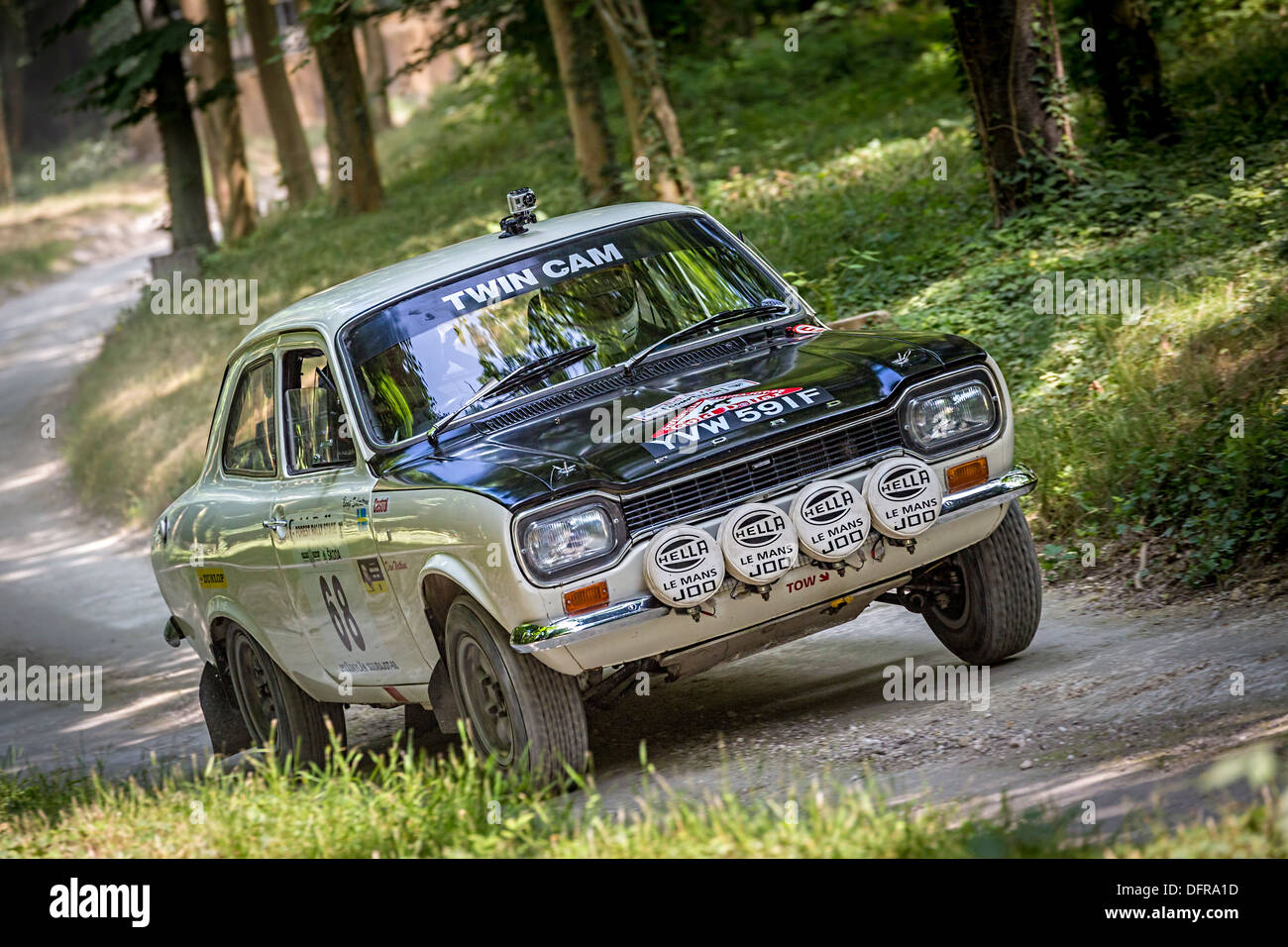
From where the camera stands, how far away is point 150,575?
43.3 ft

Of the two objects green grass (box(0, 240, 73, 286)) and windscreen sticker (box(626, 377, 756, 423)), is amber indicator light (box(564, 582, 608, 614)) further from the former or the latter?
green grass (box(0, 240, 73, 286))

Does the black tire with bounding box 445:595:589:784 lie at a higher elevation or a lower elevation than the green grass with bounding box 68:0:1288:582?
lower

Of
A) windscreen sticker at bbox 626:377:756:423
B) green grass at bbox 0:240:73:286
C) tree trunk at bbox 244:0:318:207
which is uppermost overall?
tree trunk at bbox 244:0:318:207

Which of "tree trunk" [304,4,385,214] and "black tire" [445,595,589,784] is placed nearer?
"black tire" [445,595,589,784]

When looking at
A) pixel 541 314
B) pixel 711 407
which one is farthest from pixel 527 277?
pixel 711 407

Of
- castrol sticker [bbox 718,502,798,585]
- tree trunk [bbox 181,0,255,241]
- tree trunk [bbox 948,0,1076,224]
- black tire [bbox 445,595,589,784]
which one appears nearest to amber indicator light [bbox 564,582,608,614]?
black tire [bbox 445,595,589,784]

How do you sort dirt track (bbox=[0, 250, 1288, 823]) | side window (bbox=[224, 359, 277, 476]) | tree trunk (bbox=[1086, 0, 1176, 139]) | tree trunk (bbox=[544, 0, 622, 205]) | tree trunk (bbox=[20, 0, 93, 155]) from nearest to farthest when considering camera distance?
1. dirt track (bbox=[0, 250, 1288, 823])
2. side window (bbox=[224, 359, 277, 476])
3. tree trunk (bbox=[1086, 0, 1176, 139])
4. tree trunk (bbox=[544, 0, 622, 205])
5. tree trunk (bbox=[20, 0, 93, 155])

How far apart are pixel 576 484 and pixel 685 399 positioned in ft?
2.33

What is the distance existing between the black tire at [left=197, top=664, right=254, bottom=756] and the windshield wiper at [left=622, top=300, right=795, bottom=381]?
2.85 metres

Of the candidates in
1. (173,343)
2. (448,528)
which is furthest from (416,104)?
(448,528)

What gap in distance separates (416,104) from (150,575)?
42749 millimetres

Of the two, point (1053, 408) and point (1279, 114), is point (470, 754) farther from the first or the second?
point (1279, 114)

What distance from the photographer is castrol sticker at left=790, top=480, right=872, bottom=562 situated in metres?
5.34

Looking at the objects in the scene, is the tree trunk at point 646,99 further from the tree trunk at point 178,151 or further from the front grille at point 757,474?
the tree trunk at point 178,151
